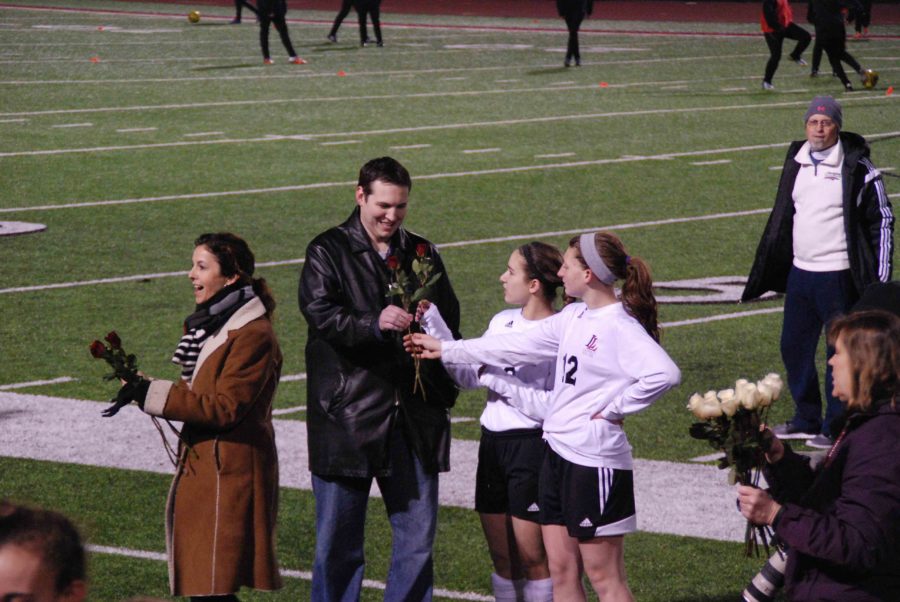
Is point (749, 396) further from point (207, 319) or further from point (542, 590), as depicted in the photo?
point (207, 319)

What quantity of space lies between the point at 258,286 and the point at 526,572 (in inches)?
62.4

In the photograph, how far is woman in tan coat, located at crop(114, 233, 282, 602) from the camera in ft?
22.2

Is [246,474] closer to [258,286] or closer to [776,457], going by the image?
[258,286]

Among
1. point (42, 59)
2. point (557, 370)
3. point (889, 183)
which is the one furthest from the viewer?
point (42, 59)

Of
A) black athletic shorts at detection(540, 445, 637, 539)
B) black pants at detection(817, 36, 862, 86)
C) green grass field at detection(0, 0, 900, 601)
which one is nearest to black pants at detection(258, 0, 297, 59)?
green grass field at detection(0, 0, 900, 601)

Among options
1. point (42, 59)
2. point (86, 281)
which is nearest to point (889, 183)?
point (86, 281)

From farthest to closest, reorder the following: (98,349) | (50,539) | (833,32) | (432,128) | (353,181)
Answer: (833,32) < (432,128) < (353,181) < (98,349) < (50,539)

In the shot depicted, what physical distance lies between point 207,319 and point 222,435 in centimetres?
46

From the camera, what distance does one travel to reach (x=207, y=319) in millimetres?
6930

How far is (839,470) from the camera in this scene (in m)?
5.27

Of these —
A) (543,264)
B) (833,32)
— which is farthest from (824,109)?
(833,32)

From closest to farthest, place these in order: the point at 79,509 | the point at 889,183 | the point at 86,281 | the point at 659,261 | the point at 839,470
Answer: the point at 839,470 < the point at 79,509 < the point at 86,281 < the point at 659,261 < the point at 889,183

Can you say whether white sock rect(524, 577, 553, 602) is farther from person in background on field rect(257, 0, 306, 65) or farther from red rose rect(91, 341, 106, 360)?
person in background on field rect(257, 0, 306, 65)

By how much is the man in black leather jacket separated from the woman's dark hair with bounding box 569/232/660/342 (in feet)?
2.18
